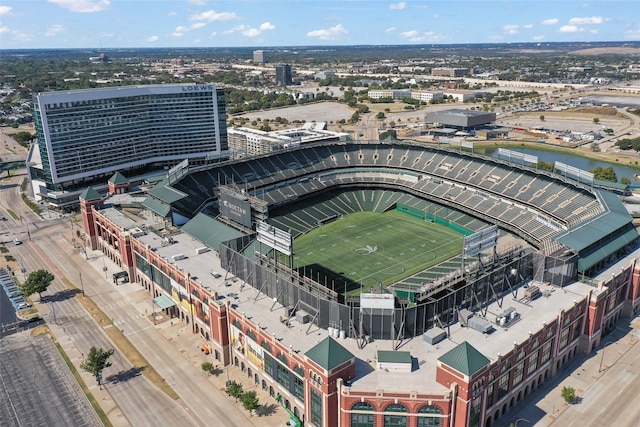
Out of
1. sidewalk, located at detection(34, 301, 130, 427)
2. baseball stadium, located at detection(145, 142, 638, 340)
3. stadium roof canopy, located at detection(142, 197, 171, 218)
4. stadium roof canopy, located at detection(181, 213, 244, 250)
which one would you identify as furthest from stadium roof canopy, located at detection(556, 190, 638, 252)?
stadium roof canopy, located at detection(142, 197, 171, 218)

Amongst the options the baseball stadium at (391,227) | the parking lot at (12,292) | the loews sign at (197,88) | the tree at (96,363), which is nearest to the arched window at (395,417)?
the baseball stadium at (391,227)

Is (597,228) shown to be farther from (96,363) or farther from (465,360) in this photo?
(96,363)

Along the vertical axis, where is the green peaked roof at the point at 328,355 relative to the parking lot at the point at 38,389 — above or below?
above

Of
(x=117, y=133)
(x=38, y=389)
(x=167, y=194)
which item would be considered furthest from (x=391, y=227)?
(x=117, y=133)

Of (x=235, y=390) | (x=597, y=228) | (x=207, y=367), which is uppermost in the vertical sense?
(x=597, y=228)

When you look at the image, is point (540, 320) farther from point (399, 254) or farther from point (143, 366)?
point (143, 366)

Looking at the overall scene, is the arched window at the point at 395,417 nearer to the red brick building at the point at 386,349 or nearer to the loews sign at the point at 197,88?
the red brick building at the point at 386,349

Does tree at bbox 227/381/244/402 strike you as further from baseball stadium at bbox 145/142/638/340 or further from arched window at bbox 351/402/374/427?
arched window at bbox 351/402/374/427
